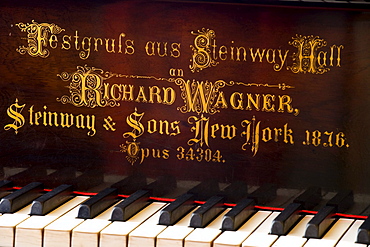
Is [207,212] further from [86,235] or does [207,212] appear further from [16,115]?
[16,115]

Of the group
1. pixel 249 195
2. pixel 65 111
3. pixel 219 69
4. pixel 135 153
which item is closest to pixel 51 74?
pixel 65 111

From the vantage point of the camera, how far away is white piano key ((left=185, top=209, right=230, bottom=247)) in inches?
116

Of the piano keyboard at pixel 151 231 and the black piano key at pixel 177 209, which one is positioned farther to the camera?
the black piano key at pixel 177 209

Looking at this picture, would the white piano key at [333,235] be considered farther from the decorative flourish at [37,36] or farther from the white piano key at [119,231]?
the decorative flourish at [37,36]

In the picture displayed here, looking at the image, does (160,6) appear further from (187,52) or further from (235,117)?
(235,117)

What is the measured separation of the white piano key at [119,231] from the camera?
2998 millimetres

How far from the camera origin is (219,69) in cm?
333

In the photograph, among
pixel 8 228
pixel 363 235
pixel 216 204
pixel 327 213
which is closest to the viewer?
pixel 363 235

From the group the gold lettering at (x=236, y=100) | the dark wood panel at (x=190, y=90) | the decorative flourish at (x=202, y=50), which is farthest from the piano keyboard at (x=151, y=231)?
the decorative flourish at (x=202, y=50)

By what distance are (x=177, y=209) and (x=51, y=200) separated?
1.70ft

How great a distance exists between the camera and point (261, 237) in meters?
3.00

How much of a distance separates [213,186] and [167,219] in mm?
341

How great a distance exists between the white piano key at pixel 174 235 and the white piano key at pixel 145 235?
0.07 ft

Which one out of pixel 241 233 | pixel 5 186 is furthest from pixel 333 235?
pixel 5 186
